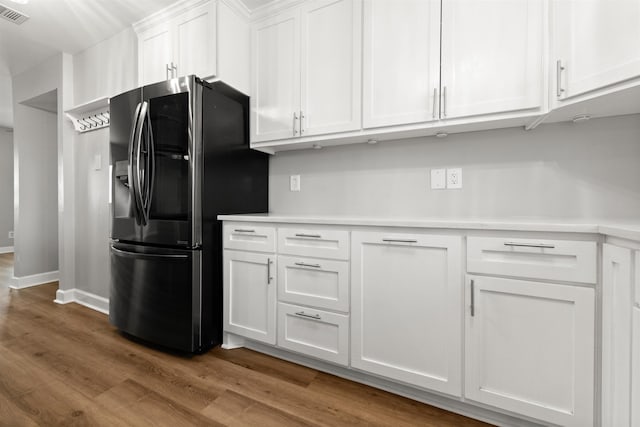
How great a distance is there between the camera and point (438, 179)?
1802 millimetres

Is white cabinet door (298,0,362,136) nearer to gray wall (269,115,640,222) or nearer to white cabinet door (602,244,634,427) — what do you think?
gray wall (269,115,640,222)

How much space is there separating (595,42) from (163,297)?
2.61m

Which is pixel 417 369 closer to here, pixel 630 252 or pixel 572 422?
pixel 572 422

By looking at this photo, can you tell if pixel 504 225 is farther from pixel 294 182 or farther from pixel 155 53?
Answer: pixel 155 53

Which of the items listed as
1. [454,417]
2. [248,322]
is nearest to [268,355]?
[248,322]

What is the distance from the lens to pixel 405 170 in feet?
6.23

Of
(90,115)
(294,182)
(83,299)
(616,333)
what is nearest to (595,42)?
(616,333)

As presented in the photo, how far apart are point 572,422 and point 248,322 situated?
1.66m

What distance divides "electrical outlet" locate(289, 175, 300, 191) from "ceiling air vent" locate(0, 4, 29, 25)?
2.53 meters

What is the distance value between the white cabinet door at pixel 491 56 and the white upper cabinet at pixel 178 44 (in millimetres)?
1493

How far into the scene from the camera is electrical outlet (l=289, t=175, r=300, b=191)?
7.42 feet

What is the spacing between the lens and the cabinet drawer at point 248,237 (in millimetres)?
1788

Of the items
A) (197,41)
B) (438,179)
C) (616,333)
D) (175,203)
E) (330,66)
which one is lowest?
(616,333)

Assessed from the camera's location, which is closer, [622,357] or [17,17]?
[622,357]
